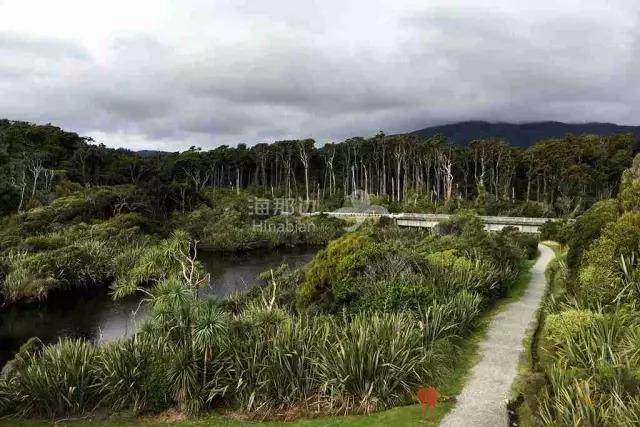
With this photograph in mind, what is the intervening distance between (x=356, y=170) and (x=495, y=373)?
264ft

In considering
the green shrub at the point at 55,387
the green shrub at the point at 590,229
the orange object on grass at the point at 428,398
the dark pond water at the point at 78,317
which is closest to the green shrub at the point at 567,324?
the orange object on grass at the point at 428,398

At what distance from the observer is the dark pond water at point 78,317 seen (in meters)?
21.8

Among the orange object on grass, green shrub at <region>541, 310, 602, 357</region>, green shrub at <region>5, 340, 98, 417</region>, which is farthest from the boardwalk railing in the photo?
green shrub at <region>5, 340, 98, 417</region>

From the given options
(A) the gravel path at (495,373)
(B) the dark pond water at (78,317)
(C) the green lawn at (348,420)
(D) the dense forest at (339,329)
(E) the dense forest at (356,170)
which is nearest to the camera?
(A) the gravel path at (495,373)

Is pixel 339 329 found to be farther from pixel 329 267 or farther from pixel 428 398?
pixel 329 267

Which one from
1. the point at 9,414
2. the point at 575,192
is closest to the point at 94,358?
the point at 9,414

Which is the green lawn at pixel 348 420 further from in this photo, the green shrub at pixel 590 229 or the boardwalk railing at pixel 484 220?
the boardwalk railing at pixel 484 220

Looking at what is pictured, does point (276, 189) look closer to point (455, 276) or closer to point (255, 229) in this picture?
point (255, 229)

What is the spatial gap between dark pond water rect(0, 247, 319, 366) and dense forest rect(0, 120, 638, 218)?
21218mm

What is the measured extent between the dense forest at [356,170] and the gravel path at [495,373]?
34.6 m

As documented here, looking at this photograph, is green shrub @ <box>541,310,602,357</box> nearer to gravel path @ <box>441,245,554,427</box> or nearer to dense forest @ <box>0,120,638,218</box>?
gravel path @ <box>441,245,554,427</box>

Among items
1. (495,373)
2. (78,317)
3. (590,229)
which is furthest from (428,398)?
(78,317)

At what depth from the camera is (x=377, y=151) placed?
8406 cm

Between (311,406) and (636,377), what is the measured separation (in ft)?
20.4
